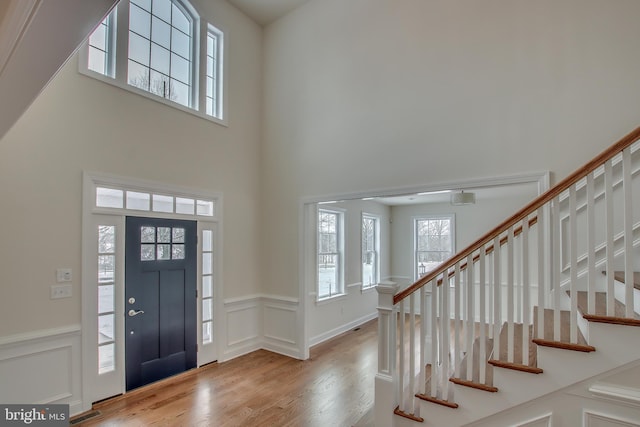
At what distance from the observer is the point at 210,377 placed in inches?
155

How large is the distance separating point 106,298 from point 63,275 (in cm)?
46

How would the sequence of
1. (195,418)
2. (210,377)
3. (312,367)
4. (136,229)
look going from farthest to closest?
(312,367)
(210,377)
(136,229)
(195,418)

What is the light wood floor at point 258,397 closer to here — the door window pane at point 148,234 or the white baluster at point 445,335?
the white baluster at point 445,335

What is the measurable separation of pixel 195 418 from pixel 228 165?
3.04m

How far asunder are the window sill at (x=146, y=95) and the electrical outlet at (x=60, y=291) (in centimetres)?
207

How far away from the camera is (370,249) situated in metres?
7.16

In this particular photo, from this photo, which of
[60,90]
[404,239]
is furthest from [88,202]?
[404,239]

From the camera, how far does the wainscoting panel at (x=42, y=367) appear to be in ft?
9.16

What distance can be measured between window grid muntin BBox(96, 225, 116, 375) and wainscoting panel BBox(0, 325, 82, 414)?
0.72ft

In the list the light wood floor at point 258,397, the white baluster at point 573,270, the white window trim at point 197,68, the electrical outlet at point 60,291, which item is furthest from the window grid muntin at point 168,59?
the white baluster at point 573,270

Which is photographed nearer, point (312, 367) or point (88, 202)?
point (88, 202)

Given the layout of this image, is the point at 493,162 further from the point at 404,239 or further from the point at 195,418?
the point at 404,239

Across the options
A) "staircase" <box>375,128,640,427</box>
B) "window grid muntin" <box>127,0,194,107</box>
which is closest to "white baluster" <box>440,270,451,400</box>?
"staircase" <box>375,128,640,427</box>

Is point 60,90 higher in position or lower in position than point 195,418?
higher
